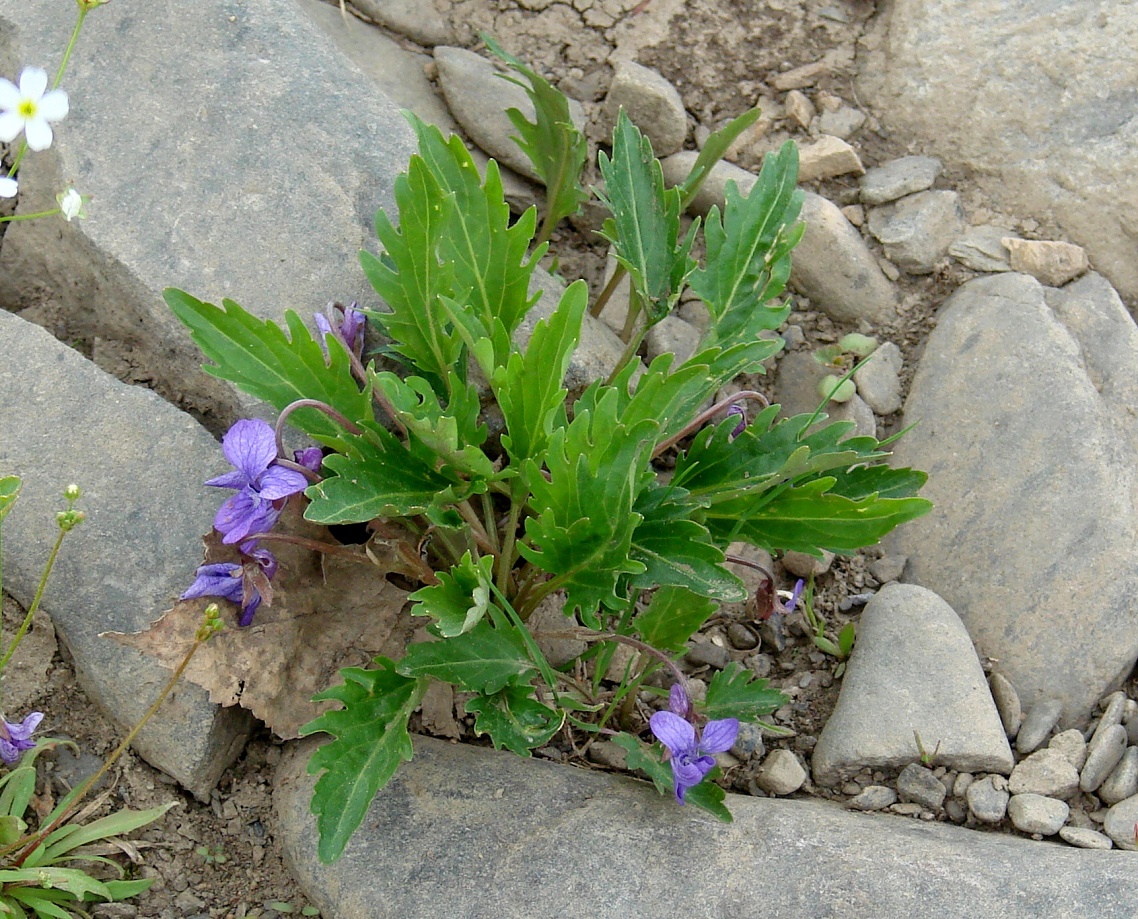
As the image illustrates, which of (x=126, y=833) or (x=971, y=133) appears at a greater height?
(x=971, y=133)

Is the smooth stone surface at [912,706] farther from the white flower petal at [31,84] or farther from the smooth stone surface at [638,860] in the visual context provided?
the white flower petal at [31,84]

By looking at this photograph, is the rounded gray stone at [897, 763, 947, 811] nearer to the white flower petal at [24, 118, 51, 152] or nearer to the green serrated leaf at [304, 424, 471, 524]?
the green serrated leaf at [304, 424, 471, 524]

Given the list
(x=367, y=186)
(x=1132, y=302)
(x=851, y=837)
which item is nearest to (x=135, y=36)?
(x=367, y=186)

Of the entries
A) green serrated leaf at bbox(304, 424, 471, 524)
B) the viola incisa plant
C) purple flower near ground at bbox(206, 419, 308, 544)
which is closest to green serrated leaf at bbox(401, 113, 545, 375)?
the viola incisa plant

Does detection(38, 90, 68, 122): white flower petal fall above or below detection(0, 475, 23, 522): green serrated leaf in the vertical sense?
above

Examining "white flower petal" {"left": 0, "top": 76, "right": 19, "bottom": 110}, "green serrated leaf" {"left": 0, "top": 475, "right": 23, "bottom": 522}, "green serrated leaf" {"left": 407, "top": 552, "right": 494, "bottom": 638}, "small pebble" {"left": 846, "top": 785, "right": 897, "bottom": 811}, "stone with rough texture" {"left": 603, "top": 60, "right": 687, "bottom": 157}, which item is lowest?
"small pebble" {"left": 846, "top": 785, "right": 897, "bottom": 811}

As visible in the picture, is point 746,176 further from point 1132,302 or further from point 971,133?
point 1132,302

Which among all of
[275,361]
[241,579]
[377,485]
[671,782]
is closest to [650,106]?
[275,361]
